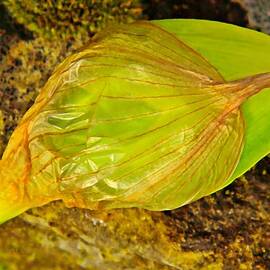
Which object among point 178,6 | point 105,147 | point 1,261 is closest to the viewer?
→ point 105,147

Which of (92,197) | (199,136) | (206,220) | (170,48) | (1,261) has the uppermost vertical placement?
(170,48)

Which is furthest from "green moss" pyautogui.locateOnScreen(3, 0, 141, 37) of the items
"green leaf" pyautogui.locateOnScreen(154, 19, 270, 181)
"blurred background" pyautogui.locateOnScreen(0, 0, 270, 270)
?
"green leaf" pyautogui.locateOnScreen(154, 19, 270, 181)

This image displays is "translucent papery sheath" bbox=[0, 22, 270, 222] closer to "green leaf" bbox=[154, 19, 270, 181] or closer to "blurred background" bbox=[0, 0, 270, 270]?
"green leaf" bbox=[154, 19, 270, 181]

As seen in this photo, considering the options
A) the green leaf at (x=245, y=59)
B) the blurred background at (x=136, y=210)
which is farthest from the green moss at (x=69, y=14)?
the green leaf at (x=245, y=59)

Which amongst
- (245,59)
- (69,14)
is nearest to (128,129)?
(245,59)

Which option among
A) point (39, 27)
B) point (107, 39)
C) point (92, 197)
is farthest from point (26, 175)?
point (39, 27)

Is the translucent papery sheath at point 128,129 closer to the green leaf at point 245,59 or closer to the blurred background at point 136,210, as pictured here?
the green leaf at point 245,59

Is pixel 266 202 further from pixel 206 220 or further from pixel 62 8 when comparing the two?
pixel 62 8
